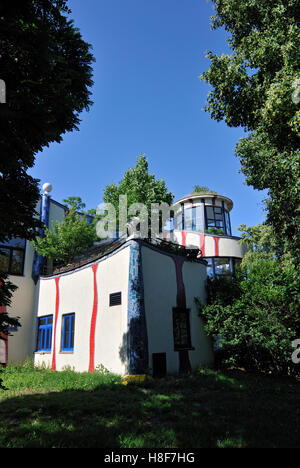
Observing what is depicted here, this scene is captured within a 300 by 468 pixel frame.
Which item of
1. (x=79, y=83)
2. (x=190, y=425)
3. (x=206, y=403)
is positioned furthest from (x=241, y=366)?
(x=79, y=83)

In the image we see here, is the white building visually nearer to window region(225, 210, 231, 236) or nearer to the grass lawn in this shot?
the grass lawn

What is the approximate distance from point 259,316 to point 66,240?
1080cm

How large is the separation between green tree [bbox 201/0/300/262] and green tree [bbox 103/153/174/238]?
10467mm

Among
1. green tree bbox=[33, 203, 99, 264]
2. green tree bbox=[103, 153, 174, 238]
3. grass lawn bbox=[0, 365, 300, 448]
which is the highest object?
green tree bbox=[103, 153, 174, 238]

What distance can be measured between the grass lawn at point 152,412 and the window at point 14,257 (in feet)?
24.4

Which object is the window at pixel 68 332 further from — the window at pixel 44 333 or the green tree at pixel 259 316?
the green tree at pixel 259 316

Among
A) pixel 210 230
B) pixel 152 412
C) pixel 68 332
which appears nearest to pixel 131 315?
pixel 152 412

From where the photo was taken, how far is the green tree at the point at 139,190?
21531 millimetres

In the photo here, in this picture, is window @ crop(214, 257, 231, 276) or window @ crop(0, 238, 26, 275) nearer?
window @ crop(0, 238, 26, 275)

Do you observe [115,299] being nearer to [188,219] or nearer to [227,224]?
[188,219]

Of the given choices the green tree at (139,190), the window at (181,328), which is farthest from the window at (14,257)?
the window at (181,328)

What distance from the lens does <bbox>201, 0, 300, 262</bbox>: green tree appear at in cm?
816

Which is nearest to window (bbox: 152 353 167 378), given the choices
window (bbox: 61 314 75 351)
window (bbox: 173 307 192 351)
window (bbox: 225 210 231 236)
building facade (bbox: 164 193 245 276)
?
window (bbox: 173 307 192 351)

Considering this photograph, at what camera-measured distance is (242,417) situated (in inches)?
228
